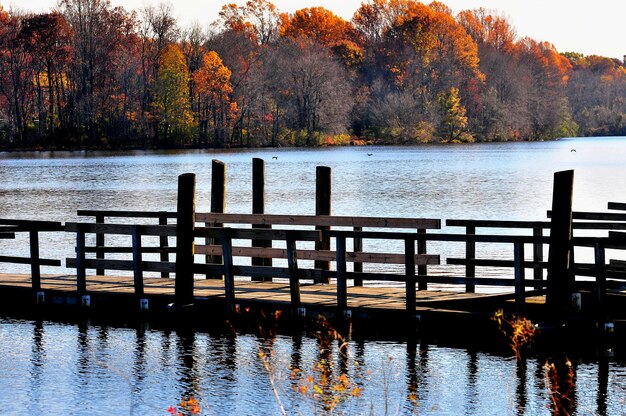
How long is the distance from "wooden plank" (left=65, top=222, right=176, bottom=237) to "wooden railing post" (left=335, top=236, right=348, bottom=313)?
123 inches

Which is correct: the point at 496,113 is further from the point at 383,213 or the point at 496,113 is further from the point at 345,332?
the point at 345,332

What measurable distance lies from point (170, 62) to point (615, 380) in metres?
101

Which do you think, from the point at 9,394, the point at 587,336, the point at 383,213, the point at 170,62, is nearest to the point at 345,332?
the point at 587,336

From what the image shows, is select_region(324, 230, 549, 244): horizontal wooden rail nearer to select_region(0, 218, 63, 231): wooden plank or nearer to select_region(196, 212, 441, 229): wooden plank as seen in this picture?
select_region(196, 212, 441, 229): wooden plank

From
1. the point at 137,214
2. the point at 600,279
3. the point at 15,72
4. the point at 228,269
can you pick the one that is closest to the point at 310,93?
the point at 15,72

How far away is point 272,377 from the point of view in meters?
15.0

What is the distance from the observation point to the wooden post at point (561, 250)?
55.1 ft

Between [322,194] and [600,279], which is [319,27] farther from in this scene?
[600,279]

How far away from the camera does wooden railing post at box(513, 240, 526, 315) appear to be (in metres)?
16.7

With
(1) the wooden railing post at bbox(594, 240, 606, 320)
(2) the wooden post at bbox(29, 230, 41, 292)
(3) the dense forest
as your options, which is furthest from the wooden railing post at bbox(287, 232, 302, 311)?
(3) the dense forest

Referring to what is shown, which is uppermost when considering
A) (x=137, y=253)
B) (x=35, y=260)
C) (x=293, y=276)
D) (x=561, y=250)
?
(x=561, y=250)

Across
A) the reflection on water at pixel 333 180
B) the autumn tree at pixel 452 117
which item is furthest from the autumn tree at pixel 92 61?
the autumn tree at pixel 452 117

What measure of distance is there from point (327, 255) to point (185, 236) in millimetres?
2519

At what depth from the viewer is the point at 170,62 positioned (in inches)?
4461
